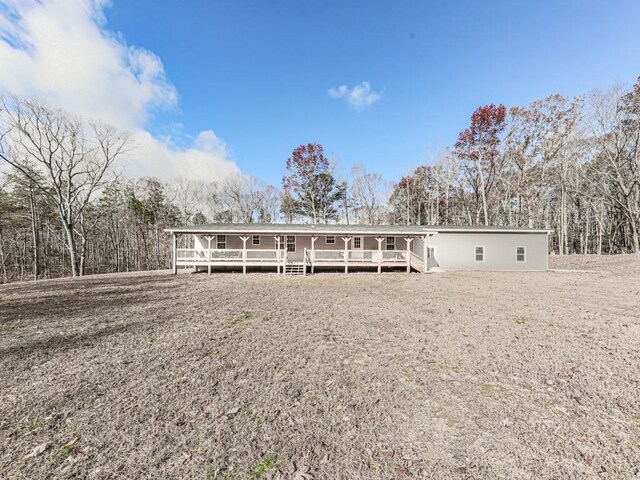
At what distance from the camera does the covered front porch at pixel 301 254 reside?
15.6 metres

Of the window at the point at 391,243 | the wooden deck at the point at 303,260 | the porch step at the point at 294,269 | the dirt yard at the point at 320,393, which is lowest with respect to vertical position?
the dirt yard at the point at 320,393

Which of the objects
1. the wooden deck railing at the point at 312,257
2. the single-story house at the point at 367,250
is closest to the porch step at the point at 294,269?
the single-story house at the point at 367,250

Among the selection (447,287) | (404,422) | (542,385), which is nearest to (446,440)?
(404,422)

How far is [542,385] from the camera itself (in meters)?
3.61

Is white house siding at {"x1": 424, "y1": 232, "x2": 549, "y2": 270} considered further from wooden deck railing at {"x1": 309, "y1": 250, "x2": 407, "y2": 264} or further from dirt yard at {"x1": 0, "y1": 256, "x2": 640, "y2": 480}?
dirt yard at {"x1": 0, "y1": 256, "x2": 640, "y2": 480}

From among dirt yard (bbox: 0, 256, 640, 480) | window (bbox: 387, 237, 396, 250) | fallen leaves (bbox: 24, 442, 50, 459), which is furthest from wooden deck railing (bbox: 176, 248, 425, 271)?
fallen leaves (bbox: 24, 442, 50, 459)

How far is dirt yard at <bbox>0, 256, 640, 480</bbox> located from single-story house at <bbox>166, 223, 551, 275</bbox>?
843cm

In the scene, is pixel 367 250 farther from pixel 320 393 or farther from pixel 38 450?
pixel 38 450

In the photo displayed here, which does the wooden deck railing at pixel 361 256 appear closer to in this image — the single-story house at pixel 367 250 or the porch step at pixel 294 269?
the single-story house at pixel 367 250

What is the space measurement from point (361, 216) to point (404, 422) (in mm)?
32284

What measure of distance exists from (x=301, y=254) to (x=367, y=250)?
168 inches

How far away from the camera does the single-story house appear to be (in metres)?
15.6

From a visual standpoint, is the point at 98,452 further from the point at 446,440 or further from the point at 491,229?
the point at 491,229

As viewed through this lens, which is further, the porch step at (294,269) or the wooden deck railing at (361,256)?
the wooden deck railing at (361,256)
